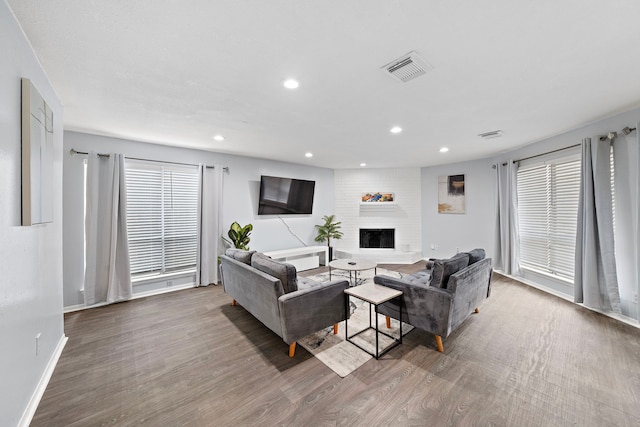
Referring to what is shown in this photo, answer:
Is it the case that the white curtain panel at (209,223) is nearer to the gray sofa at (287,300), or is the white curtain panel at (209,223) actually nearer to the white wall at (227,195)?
the white wall at (227,195)

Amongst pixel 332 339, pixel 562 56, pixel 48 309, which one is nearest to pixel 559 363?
pixel 332 339

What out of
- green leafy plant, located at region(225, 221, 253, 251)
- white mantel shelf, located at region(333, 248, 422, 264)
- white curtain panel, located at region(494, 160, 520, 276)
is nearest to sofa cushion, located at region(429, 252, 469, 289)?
white curtain panel, located at region(494, 160, 520, 276)

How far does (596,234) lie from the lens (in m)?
3.23

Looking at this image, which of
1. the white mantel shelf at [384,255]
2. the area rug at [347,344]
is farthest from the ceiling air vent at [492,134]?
the white mantel shelf at [384,255]

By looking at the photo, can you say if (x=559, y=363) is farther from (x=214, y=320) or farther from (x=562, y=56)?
(x=214, y=320)

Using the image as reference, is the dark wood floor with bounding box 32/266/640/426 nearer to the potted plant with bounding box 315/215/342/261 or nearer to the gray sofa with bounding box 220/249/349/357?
the gray sofa with bounding box 220/249/349/357

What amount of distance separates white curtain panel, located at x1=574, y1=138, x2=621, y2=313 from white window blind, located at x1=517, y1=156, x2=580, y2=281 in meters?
0.41

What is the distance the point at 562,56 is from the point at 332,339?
322 cm

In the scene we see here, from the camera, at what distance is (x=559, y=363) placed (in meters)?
2.27

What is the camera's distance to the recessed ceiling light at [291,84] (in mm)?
2148

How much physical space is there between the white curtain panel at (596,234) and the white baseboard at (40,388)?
19.2 feet

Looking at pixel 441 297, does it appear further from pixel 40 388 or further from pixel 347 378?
pixel 40 388

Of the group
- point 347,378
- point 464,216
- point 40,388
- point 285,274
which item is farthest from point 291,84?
point 464,216

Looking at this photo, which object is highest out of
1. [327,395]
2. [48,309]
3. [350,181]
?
[350,181]
